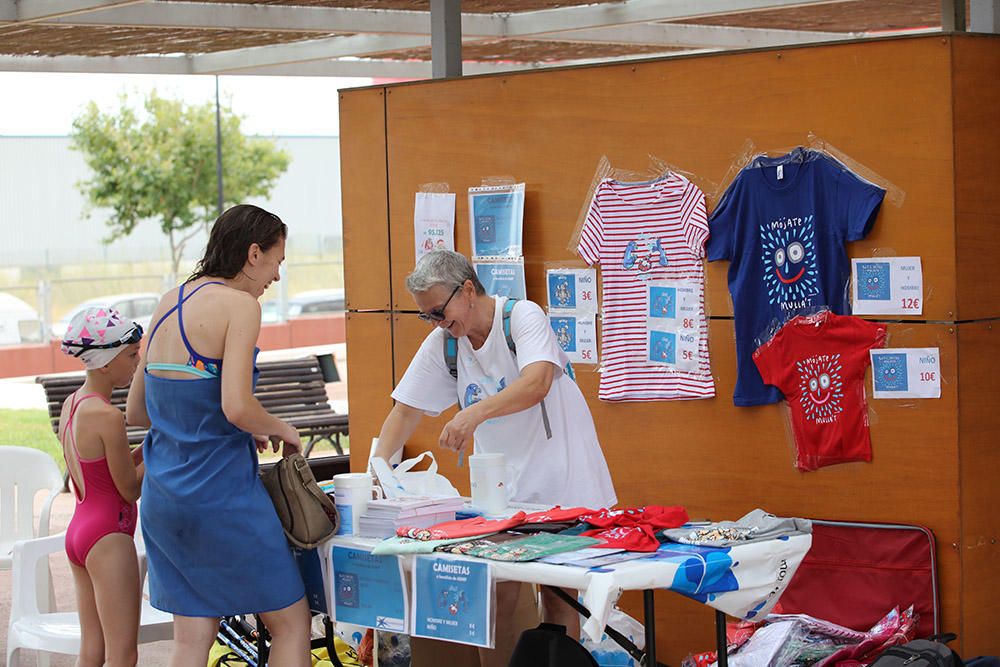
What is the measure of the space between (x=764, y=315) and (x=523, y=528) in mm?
1678

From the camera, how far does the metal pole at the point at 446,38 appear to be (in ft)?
21.0

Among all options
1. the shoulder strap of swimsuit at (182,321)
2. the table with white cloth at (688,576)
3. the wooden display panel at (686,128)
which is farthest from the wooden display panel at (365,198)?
the table with white cloth at (688,576)

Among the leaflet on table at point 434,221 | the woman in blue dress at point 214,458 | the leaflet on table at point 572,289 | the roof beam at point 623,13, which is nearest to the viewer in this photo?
the woman in blue dress at point 214,458

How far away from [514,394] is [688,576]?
96cm

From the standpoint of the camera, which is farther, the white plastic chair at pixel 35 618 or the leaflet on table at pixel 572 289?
the leaflet on table at pixel 572 289

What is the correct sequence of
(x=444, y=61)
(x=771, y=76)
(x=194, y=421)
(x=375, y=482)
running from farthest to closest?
1. (x=444, y=61)
2. (x=771, y=76)
3. (x=375, y=482)
4. (x=194, y=421)

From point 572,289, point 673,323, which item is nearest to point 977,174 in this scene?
point 673,323

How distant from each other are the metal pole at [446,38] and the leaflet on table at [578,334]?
1.31 meters

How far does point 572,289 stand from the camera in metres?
5.90

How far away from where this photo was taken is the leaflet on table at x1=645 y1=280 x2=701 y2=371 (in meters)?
5.58

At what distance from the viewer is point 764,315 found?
541cm

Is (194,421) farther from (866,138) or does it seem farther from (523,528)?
(866,138)

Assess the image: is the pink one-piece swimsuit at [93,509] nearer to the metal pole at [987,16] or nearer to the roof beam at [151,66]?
the metal pole at [987,16]

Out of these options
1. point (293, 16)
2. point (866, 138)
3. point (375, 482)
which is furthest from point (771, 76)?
point (293, 16)
